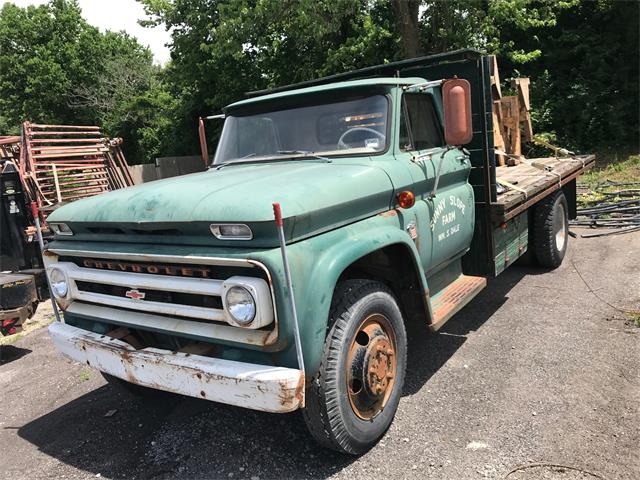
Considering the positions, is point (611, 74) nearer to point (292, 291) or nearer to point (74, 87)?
point (292, 291)

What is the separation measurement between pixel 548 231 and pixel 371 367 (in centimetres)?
397

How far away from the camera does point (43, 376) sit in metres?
4.69

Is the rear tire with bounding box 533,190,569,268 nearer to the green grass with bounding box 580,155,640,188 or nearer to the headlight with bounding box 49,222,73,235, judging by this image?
the headlight with bounding box 49,222,73,235

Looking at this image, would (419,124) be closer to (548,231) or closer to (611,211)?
(548,231)

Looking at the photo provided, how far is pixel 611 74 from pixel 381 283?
52.3 ft

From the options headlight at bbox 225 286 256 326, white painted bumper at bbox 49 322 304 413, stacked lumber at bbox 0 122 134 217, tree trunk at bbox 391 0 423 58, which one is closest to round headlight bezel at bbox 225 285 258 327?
headlight at bbox 225 286 256 326

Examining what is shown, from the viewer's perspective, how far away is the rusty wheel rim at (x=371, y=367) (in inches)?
116

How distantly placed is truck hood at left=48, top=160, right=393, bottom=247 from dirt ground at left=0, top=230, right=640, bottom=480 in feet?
4.48

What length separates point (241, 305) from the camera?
2.48m

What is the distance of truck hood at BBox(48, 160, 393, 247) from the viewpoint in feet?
8.41

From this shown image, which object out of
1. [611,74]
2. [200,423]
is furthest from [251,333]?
[611,74]

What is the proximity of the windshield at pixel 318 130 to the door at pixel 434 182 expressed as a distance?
22cm

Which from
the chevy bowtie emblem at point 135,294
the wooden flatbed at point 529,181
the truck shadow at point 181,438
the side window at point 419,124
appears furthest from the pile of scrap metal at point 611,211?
the chevy bowtie emblem at point 135,294

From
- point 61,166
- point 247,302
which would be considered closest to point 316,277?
point 247,302
